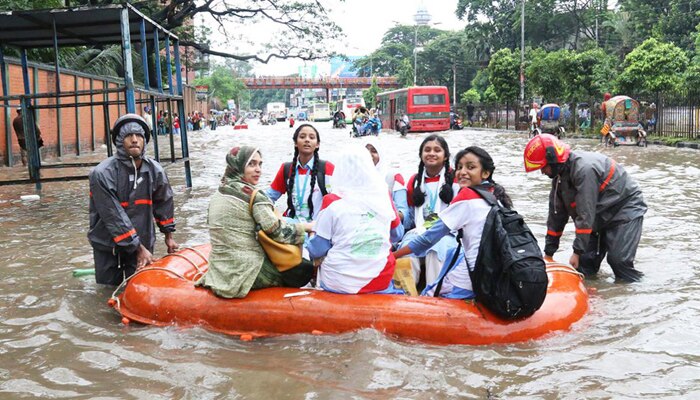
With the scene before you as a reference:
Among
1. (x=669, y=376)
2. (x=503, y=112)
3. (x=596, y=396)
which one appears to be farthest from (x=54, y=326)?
(x=503, y=112)

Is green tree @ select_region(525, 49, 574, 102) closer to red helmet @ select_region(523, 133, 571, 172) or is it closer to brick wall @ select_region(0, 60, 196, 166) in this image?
brick wall @ select_region(0, 60, 196, 166)

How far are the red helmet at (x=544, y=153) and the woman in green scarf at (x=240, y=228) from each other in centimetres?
196

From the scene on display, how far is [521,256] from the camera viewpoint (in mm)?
4016

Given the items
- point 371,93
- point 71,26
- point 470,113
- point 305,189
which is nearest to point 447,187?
point 305,189

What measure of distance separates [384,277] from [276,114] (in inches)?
2614

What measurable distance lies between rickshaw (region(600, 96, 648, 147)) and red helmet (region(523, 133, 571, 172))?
1609 centimetres

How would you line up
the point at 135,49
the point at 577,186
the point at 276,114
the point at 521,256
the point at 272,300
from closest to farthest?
the point at 521,256 → the point at 272,300 → the point at 577,186 → the point at 135,49 → the point at 276,114

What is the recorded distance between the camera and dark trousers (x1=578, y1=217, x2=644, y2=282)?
549 cm

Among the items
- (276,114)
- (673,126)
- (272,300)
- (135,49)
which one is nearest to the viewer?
(272,300)

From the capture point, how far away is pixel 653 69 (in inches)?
919

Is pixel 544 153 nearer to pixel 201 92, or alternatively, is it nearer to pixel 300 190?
pixel 300 190

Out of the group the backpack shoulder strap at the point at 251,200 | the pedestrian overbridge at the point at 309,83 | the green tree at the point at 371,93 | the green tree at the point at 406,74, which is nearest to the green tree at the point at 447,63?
the green tree at the point at 406,74

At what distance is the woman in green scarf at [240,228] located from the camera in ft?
14.6

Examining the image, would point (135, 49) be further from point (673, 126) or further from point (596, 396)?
point (596, 396)
